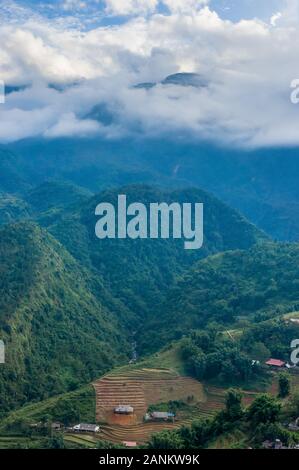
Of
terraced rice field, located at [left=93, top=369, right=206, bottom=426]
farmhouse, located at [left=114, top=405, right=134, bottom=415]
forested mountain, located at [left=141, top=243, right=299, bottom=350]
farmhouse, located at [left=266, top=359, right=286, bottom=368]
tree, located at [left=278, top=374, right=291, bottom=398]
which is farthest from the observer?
forested mountain, located at [left=141, top=243, right=299, bottom=350]

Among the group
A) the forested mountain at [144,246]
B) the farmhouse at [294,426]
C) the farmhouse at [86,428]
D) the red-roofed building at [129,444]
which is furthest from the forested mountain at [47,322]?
the farmhouse at [294,426]

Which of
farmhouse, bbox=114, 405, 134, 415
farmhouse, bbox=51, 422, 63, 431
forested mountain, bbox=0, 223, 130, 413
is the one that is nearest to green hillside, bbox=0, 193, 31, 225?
forested mountain, bbox=0, 223, 130, 413

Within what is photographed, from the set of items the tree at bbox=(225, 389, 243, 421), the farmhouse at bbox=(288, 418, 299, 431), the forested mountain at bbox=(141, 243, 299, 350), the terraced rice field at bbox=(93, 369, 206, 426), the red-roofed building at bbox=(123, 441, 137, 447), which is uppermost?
the forested mountain at bbox=(141, 243, 299, 350)

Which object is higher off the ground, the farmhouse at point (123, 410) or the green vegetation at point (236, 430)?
the green vegetation at point (236, 430)

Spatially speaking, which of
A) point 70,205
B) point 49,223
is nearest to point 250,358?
point 49,223

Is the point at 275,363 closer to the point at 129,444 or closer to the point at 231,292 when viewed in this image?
the point at 129,444

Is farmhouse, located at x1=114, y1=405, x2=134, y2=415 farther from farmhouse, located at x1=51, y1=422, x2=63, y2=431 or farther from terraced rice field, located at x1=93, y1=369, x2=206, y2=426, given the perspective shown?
farmhouse, located at x1=51, y1=422, x2=63, y2=431

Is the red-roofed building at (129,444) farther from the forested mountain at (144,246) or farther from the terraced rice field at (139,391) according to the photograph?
the forested mountain at (144,246)
